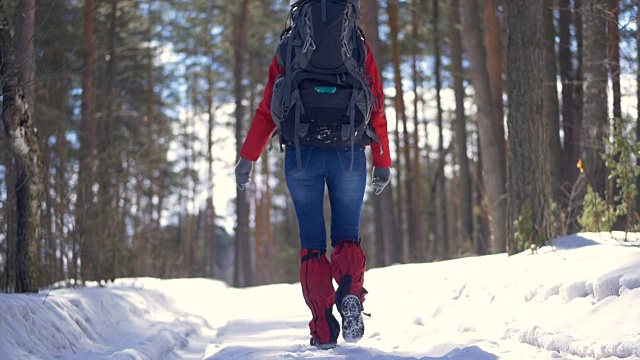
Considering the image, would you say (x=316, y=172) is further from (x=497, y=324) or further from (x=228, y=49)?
(x=228, y=49)

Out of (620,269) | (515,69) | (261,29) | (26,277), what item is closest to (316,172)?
(620,269)

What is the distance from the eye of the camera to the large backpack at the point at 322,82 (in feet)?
15.2

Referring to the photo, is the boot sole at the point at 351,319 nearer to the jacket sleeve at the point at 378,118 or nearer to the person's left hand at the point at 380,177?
the person's left hand at the point at 380,177

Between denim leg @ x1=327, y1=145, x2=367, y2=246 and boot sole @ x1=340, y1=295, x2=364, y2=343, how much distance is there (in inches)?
17.6

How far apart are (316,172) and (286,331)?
213 cm

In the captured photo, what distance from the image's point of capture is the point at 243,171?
493 centimetres

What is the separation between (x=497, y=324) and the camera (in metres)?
4.98

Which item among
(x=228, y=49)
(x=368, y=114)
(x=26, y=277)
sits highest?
(x=228, y=49)

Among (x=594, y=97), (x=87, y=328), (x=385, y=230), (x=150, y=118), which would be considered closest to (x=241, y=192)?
(x=385, y=230)

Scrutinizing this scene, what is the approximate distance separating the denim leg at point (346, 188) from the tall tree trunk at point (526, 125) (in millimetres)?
3002

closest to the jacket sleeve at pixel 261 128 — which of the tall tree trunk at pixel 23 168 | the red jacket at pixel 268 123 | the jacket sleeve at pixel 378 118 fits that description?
the red jacket at pixel 268 123

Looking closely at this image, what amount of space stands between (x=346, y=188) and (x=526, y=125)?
11.5 ft

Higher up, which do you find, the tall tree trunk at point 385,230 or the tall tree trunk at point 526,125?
the tall tree trunk at point 526,125

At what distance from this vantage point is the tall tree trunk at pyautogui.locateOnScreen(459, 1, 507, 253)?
47.9 feet
